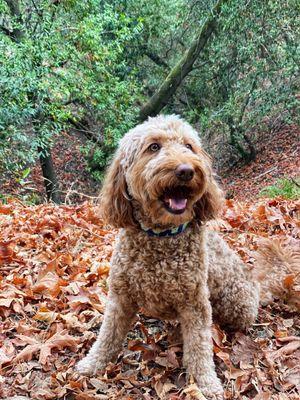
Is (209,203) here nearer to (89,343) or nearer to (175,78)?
(89,343)

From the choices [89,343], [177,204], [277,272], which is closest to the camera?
[177,204]

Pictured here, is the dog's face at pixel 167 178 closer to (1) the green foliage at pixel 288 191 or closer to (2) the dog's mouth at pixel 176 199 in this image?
(2) the dog's mouth at pixel 176 199

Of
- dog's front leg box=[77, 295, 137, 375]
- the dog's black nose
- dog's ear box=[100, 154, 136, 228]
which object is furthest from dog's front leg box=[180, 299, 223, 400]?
the dog's black nose

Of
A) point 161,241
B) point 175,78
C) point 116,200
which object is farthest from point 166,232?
point 175,78

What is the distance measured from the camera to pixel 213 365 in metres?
3.00

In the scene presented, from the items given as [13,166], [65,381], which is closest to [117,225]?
[65,381]

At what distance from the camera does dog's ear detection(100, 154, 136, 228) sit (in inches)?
115

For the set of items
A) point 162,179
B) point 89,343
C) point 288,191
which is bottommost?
point 288,191

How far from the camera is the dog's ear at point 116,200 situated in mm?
2932

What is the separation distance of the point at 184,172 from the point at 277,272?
1622 mm

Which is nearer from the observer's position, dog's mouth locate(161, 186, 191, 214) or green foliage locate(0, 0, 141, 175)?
dog's mouth locate(161, 186, 191, 214)

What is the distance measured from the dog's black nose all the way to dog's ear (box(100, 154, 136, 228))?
46cm

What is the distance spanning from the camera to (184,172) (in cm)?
261

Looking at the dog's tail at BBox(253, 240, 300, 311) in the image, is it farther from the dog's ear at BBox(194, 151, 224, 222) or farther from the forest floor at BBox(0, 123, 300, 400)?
the dog's ear at BBox(194, 151, 224, 222)
